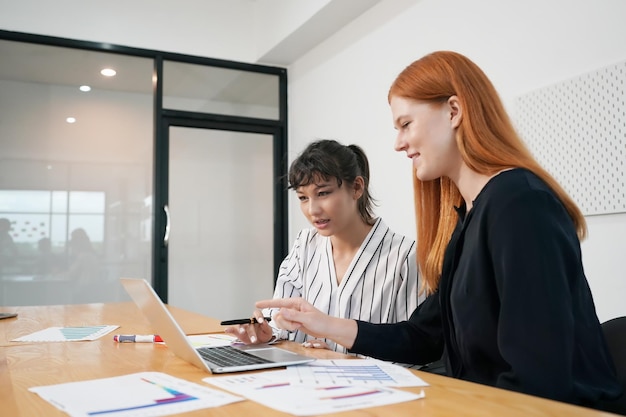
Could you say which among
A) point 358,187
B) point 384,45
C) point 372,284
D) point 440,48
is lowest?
point 372,284

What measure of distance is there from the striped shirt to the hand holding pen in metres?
0.22

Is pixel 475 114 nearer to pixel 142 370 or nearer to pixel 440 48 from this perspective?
pixel 142 370

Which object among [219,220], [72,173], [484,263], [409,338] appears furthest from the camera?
[219,220]

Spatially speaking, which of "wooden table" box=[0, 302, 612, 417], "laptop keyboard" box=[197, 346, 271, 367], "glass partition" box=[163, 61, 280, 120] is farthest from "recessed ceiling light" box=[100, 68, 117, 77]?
"laptop keyboard" box=[197, 346, 271, 367]

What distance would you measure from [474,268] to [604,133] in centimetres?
137

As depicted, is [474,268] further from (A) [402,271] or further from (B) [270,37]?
(B) [270,37]

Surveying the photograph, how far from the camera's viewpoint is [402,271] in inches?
70.9

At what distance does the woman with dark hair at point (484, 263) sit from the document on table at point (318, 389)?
19cm

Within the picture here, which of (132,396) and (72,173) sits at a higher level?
(72,173)

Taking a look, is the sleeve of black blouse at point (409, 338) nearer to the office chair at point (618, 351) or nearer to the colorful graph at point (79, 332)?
the office chair at point (618, 351)

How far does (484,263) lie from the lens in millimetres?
1087

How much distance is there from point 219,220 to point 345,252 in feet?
9.16

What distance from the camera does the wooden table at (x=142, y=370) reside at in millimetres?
767

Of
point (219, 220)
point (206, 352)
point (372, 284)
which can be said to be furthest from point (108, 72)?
point (206, 352)
